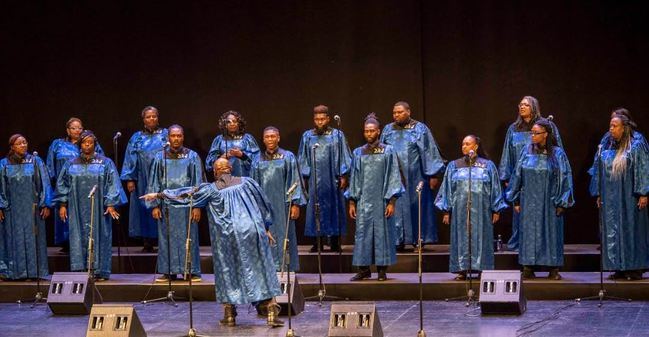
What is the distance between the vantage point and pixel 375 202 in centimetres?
1181

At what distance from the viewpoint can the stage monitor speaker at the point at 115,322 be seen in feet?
29.6

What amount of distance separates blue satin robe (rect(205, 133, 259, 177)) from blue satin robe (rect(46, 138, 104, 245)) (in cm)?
156

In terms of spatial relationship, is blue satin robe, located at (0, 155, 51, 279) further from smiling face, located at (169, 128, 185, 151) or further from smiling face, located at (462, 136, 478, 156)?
smiling face, located at (462, 136, 478, 156)

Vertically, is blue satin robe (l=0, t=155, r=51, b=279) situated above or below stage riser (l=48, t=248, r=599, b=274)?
above

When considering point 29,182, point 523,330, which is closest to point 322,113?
point 29,182

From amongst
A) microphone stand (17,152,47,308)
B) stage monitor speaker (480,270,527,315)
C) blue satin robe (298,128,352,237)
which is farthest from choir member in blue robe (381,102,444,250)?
microphone stand (17,152,47,308)

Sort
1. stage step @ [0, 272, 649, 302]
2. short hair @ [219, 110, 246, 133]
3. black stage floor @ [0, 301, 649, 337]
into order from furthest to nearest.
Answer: short hair @ [219, 110, 246, 133] → stage step @ [0, 272, 649, 302] → black stage floor @ [0, 301, 649, 337]

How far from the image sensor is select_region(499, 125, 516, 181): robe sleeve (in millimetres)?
12469

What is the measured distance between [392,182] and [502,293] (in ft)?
6.54

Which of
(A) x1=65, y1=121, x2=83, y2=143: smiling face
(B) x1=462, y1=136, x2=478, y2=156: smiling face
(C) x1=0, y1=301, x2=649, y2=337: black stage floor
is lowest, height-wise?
(C) x1=0, y1=301, x2=649, y2=337: black stage floor

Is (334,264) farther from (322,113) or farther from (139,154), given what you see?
(139,154)

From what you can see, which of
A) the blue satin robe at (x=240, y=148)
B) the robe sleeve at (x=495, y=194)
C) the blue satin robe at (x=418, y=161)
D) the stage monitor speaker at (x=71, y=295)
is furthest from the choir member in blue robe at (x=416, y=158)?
the stage monitor speaker at (x=71, y=295)

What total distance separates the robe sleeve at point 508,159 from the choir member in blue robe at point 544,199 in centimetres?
89

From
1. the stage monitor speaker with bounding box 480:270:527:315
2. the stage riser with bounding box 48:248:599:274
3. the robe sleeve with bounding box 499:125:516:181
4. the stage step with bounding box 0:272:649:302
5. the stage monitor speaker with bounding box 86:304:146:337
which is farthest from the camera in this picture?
the robe sleeve with bounding box 499:125:516:181
